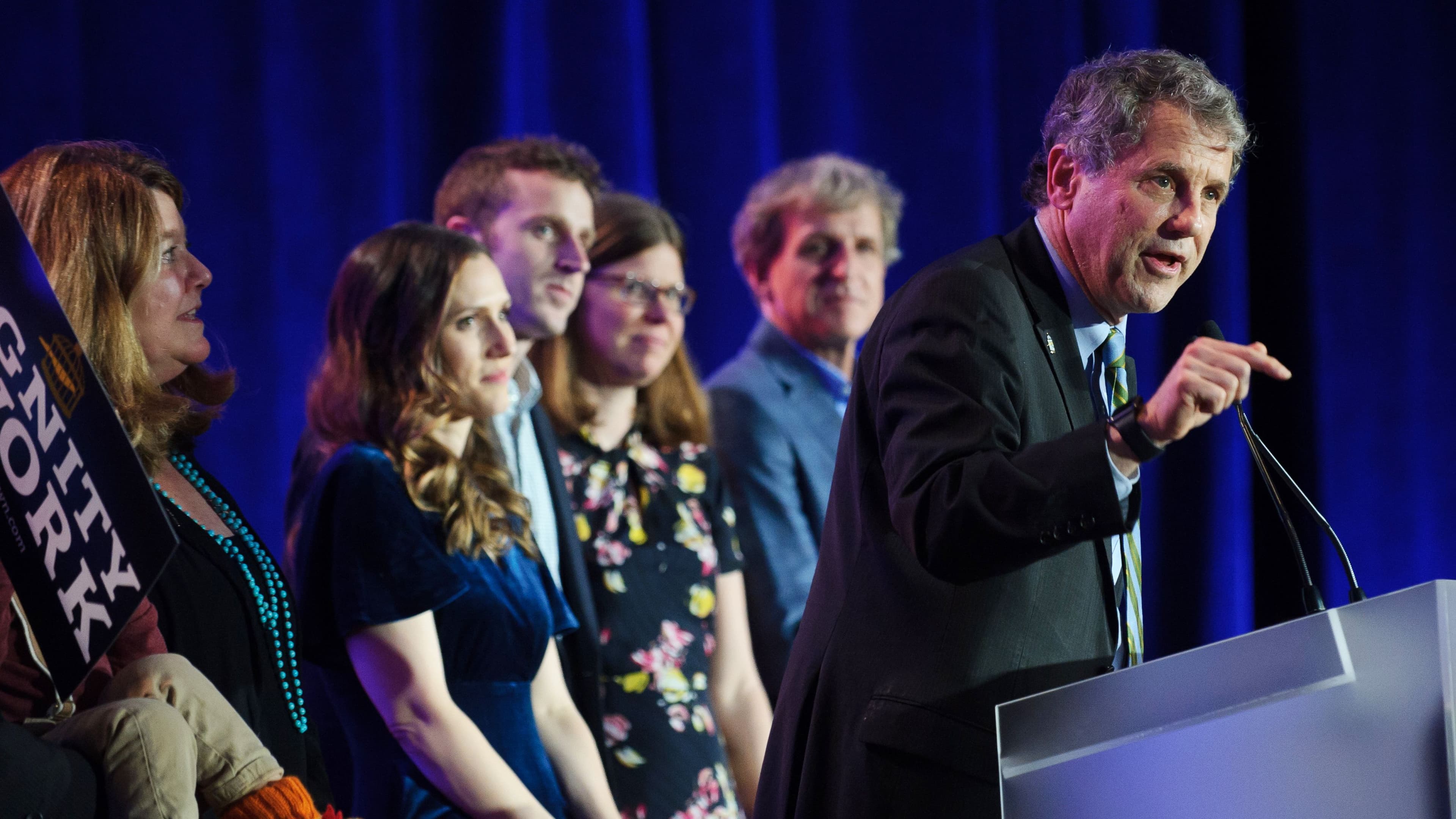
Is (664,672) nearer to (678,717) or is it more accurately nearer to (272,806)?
(678,717)

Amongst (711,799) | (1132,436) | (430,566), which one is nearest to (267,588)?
(430,566)

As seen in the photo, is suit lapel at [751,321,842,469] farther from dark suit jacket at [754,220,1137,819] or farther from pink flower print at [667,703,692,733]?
dark suit jacket at [754,220,1137,819]

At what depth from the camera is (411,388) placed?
2.39 m

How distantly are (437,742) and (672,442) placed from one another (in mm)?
879

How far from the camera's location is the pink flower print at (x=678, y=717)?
2.61 meters

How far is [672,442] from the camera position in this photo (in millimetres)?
2900

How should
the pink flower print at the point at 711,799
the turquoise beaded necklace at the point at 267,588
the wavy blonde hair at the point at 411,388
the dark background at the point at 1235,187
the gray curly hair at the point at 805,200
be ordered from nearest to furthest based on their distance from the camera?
the turquoise beaded necklace at the point at 267,588
the wavy blonde hair at the point at 411,388
the pink flower print at the point at 711,799
the gray curly hair at the point at 805,200
the dark background at the point at 1235,187

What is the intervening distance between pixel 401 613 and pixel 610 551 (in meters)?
0.56

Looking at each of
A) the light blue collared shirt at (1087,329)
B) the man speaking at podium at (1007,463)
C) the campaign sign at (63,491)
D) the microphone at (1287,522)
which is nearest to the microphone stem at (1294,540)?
the microphone at (1287,522)

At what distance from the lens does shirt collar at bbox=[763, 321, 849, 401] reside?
10.7 ft

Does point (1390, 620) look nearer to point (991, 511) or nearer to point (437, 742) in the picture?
point (991, 511)

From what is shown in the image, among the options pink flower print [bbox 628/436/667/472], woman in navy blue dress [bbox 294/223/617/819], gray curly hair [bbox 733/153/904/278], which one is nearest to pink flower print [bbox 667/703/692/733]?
woman in navy blue dress [bbox 294/223/617/819]

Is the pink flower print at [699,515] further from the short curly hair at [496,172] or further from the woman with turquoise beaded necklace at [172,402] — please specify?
the woman with turquoise beaded necklace at [172,402]

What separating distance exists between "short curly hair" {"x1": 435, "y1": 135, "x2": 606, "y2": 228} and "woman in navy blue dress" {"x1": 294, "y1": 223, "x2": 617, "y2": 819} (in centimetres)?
39
